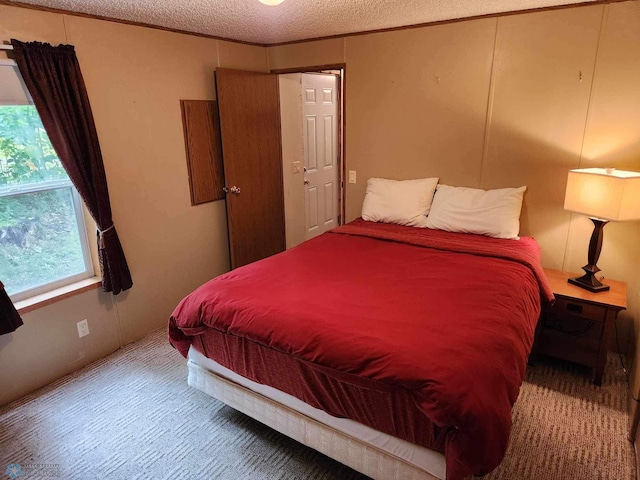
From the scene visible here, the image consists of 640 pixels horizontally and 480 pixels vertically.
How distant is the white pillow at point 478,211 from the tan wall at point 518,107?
6.3 inches

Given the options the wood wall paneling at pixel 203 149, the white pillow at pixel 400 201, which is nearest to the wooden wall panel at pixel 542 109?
the white pillow at pixel 400 201

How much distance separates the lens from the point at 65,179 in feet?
8.45

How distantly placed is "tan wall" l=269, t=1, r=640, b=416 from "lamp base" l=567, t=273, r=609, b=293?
0.29 m

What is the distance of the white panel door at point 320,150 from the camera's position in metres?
4.33

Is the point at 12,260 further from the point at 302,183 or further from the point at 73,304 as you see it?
the point at 302,183

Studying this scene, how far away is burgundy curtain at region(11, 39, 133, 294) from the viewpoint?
225 centimetres

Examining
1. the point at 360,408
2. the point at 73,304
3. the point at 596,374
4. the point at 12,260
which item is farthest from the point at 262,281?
the point at 596,374

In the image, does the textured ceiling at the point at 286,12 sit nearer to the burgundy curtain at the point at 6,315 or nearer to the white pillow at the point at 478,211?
the white pillow at the point at 478,211

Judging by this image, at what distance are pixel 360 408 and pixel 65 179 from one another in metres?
2.27

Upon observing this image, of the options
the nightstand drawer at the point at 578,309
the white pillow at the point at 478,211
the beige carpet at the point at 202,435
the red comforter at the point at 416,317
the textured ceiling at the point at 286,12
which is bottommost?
the beige carpet at the point at 202,435

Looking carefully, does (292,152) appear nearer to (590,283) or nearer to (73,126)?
(73,126)

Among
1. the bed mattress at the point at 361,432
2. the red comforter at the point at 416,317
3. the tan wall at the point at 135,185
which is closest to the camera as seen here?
the red comforter at the point at 416,317

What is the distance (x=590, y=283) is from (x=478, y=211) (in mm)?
810

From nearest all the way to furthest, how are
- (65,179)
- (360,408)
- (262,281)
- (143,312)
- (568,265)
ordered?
1. (360,408)
2. (262,281)
3. (65,179)
4. (568,265)
5. (143,312)
